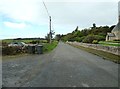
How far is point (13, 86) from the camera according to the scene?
734 cm

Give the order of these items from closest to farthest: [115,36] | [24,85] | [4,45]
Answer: [24,85] → [4,45] → [115,36]

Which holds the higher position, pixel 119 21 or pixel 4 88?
pixel 119 21

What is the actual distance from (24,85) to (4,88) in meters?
0.77

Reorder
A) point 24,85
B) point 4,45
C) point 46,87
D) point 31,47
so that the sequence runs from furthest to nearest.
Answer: point 31,47 → point 4,45 → point 24,85 → point 46,87

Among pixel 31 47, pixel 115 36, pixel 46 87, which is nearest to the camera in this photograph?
pixel 46 87

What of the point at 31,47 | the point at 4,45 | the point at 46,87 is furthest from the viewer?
the point at 31,47

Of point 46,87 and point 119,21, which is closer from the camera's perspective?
point 46,87

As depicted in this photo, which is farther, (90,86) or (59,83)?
(59,83)

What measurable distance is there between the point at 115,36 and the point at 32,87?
8884 cm

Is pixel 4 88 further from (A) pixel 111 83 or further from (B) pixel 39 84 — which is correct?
(A) pixel 111 83

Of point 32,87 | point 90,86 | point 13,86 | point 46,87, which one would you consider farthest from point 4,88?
point 90,86

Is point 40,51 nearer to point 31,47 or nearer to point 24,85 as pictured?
point 31,47

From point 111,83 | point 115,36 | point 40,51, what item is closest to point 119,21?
point 115,36

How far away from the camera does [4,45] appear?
2389 centimetres
